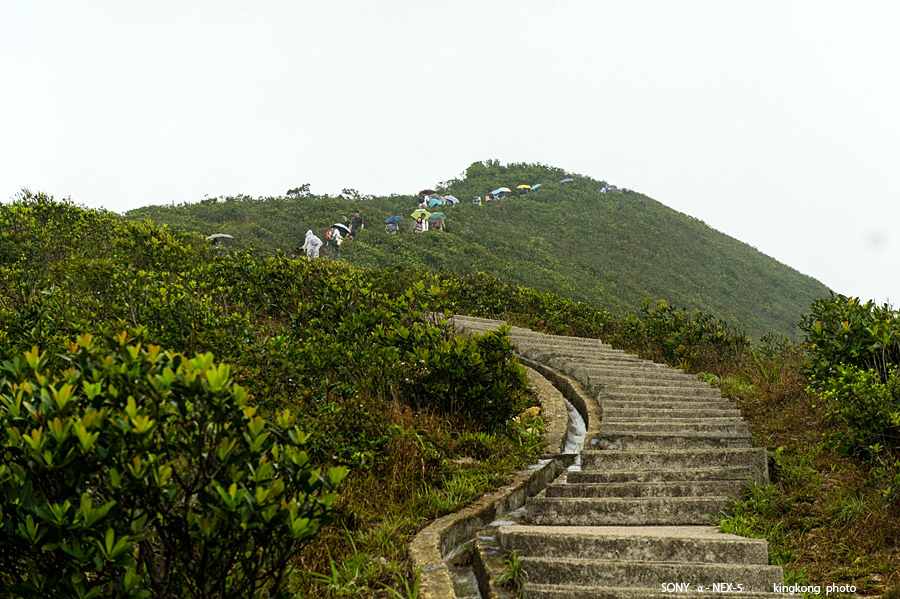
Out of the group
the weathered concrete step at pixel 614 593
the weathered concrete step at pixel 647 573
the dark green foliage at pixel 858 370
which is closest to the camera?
the weathered concrete step at pixel 614 593

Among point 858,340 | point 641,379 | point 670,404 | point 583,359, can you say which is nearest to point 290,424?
point 670,404

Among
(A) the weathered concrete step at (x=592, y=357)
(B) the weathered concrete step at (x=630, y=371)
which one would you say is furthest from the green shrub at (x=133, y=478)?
(A) the weathered concrete step at (x=592, y=357)

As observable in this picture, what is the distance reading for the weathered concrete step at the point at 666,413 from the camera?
724 cm

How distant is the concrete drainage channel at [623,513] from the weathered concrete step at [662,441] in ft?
0.03

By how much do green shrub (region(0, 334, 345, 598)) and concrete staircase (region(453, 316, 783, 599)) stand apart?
1814 millimetres

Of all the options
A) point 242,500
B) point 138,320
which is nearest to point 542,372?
point 138,320

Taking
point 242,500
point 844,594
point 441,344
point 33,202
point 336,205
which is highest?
point 336,205

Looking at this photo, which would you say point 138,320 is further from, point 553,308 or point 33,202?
point 553,308

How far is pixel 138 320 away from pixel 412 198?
121 feet

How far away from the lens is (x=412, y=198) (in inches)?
1716

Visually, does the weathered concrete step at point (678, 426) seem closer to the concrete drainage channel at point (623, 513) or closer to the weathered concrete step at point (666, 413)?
the concrete drainage channel at point (623, 513)

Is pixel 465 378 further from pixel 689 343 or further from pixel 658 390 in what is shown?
pixel 689 343

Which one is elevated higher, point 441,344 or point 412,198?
point 412,198

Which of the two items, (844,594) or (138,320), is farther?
(138,320)
